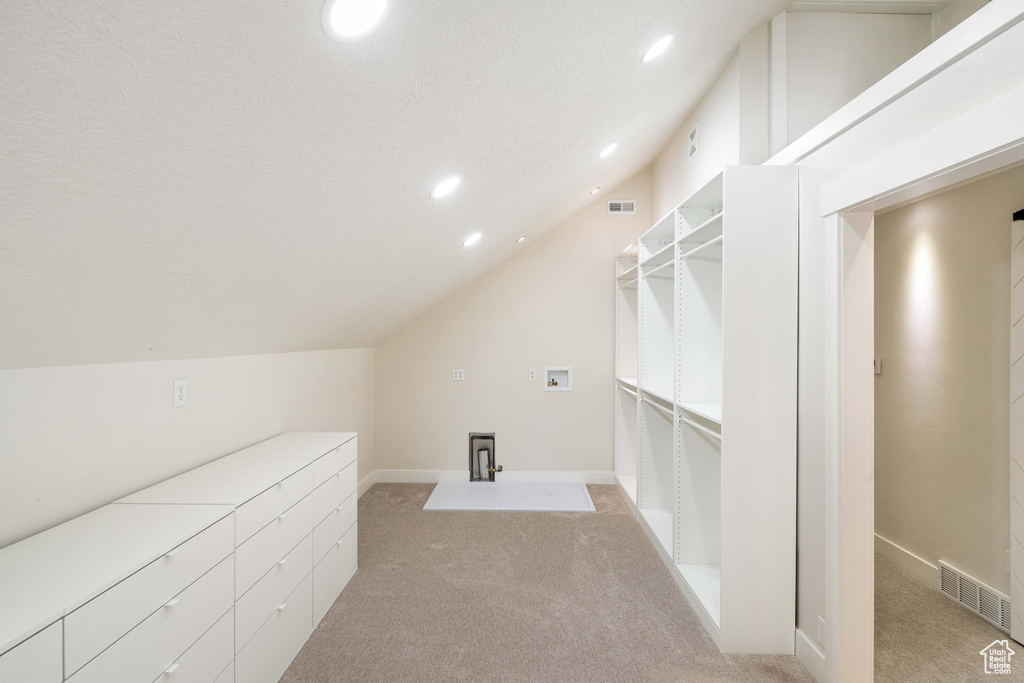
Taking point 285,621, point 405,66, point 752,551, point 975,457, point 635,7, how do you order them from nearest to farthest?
point 405,66 < point 635,7 < point 285,621 < point 752,551 < point 975,457

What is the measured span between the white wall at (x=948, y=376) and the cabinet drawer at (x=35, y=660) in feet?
11.5

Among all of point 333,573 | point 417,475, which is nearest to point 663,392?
point 333,573

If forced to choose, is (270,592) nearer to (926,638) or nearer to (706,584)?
(706,584)

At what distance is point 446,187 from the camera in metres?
1.96

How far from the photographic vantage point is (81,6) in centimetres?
61

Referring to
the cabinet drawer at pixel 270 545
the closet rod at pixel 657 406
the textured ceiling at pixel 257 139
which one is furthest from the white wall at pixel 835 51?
the cabinet drawer at pixel 270 545

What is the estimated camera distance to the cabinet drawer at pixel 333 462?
222 centimetres

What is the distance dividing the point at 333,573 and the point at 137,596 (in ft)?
4.40

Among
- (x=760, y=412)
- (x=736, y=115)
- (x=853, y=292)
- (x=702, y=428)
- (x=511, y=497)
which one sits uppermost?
(x=736, y=115)

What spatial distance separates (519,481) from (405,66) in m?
3.91

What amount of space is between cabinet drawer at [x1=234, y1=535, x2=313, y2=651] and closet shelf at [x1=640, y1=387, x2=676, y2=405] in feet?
6.87

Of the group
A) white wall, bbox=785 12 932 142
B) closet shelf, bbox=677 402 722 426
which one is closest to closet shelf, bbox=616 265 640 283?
closet shelf, bbox=677 402 722 426

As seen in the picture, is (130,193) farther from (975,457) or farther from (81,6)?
(975,457)

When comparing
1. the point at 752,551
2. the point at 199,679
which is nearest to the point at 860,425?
the point at 752,551
